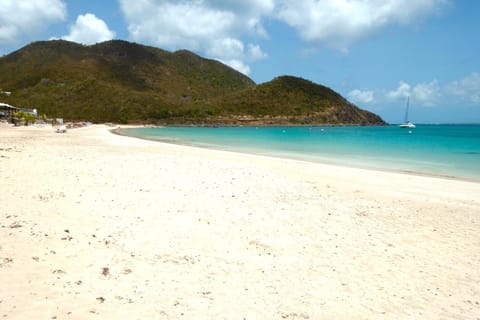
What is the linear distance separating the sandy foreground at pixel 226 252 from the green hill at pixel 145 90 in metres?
97.1

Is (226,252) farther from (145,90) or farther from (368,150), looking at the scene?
(145,90)

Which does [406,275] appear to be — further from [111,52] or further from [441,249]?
[111,52]

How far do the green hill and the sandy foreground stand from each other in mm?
97050

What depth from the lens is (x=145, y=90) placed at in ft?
430

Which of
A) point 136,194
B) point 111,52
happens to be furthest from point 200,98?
point 136,194

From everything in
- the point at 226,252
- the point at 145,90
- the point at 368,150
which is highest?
the point at 145,90

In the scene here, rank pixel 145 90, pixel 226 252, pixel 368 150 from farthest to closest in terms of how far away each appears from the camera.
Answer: pixel 145 90
pixel 368 150
pixel 226 252

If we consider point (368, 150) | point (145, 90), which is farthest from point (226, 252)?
point (145, 90)

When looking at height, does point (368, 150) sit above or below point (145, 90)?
below

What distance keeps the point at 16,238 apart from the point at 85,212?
→ 1.95 m

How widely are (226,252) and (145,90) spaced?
13316cm

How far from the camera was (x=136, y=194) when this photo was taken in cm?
1022

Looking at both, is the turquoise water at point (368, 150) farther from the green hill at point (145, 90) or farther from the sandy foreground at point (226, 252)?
the green hill at point (145, 90)

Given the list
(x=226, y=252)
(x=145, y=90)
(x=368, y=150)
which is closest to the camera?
(x=226, y=252)
